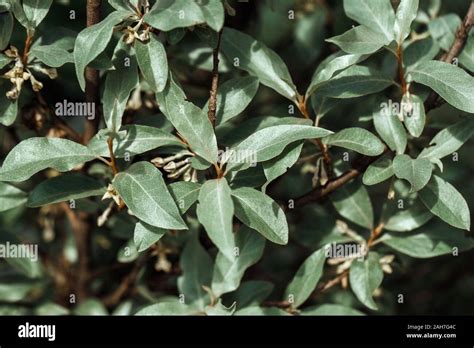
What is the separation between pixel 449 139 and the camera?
5.26 ft

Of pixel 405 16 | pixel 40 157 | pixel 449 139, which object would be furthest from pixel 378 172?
pixel 40 157

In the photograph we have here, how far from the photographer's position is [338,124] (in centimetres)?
205

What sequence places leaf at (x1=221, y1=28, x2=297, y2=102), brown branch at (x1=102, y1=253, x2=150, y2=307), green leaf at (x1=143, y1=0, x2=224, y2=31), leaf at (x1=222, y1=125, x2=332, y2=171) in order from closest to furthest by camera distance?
green leaf at (x1=143, y1=0, x2=224, y2=31) < leaf at (x1=222, y1=125, x2=332, y2=171) < leaf at (x1=221, y1=28, x2=297, y2=102) < brown branch at (x1=102, y1=253, x2=150, y2=307)

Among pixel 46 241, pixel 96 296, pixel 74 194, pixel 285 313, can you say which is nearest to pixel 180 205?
pixel 74 194

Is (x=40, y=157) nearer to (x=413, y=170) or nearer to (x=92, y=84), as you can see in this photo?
(x=92, y=84)

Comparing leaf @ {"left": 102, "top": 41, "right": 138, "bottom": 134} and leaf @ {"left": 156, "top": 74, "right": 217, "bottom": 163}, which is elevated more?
leaf @ {"left": 102, "top": 41, "right": 138, "bottom": 134}

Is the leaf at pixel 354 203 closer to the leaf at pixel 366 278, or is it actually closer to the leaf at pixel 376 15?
the leaf at pixel 366 278

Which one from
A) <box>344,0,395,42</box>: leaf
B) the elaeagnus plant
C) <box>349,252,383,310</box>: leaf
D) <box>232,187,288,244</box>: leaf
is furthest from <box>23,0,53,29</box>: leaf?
<box>349,252,383,310</box>: leaf

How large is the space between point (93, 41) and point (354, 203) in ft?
2.41

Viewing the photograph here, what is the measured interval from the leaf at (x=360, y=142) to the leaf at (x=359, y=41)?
182 millimetres

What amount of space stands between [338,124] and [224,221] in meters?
Answer: 0.79

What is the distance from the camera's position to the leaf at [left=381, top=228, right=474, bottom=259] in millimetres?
1731

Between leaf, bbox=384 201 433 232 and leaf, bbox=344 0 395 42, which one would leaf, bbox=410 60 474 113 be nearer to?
leaf, bbox=344 0 395 42

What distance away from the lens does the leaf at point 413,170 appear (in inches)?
57.0
